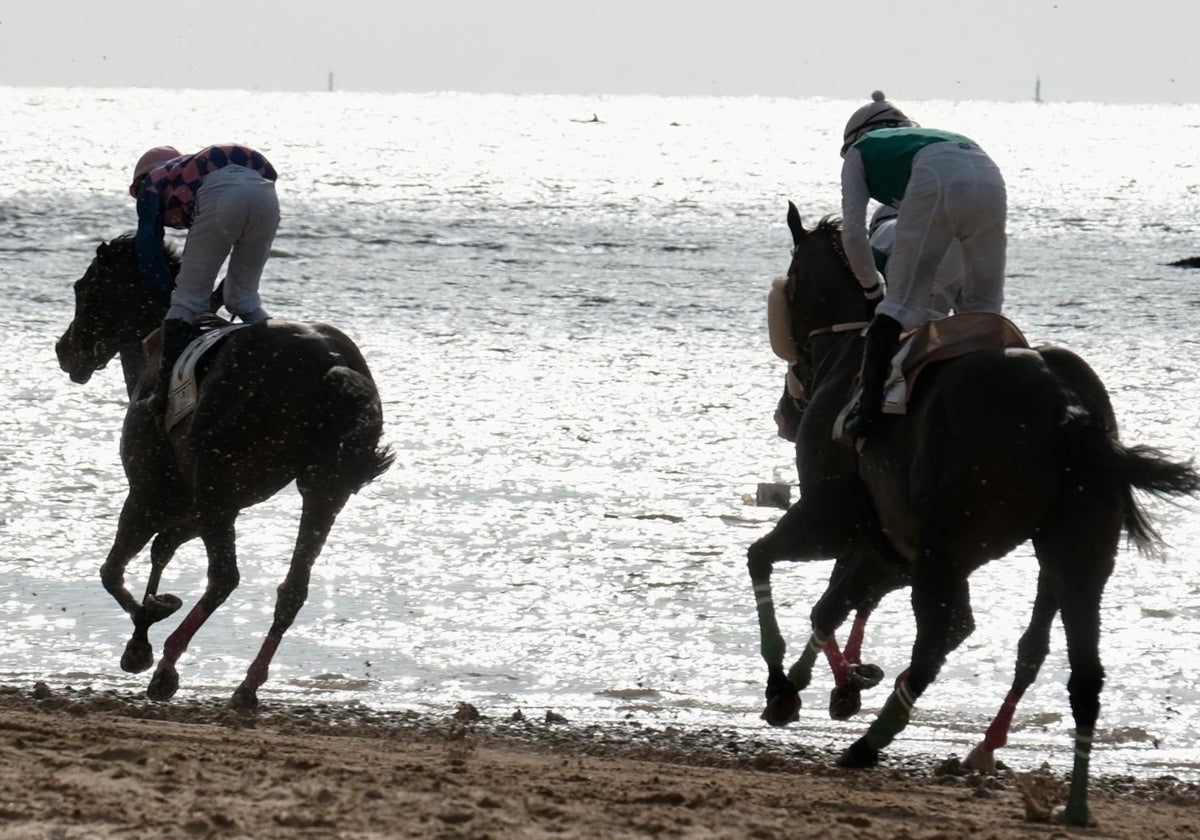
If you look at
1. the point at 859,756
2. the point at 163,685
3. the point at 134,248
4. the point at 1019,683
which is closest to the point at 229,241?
the point at 134,248

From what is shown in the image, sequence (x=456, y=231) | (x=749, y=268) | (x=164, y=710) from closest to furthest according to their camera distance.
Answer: (x=164, y=710) → (x=749, y=268) → (x=456, y=231)

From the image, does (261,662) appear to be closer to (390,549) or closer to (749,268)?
(390,549)

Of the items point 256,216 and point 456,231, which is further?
point 456,231

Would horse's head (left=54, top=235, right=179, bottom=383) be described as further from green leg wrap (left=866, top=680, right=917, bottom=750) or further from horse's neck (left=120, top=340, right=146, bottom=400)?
green leg wrap (left=866, top=680, right=917, bottom=750)

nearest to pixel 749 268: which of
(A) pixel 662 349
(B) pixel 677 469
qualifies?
(A) pixel 662 349

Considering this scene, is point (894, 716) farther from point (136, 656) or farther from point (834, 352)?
point (136, 656)

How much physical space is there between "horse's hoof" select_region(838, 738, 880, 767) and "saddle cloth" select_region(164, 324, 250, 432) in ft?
11.3

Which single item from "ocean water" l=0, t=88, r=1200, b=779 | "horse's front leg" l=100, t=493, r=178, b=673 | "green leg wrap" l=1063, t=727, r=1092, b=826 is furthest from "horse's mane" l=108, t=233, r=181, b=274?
"green leg wrap" l=1063, t=727, r=1092, b=826

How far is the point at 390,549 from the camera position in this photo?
12.6 meters

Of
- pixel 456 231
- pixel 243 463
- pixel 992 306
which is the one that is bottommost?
pixel 456 231

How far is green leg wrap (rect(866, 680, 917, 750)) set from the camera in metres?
7.02

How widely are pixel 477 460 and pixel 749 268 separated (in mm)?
24845

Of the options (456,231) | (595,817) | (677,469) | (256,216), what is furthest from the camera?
(456,231)

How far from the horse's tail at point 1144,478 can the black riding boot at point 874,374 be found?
100 centimetres
